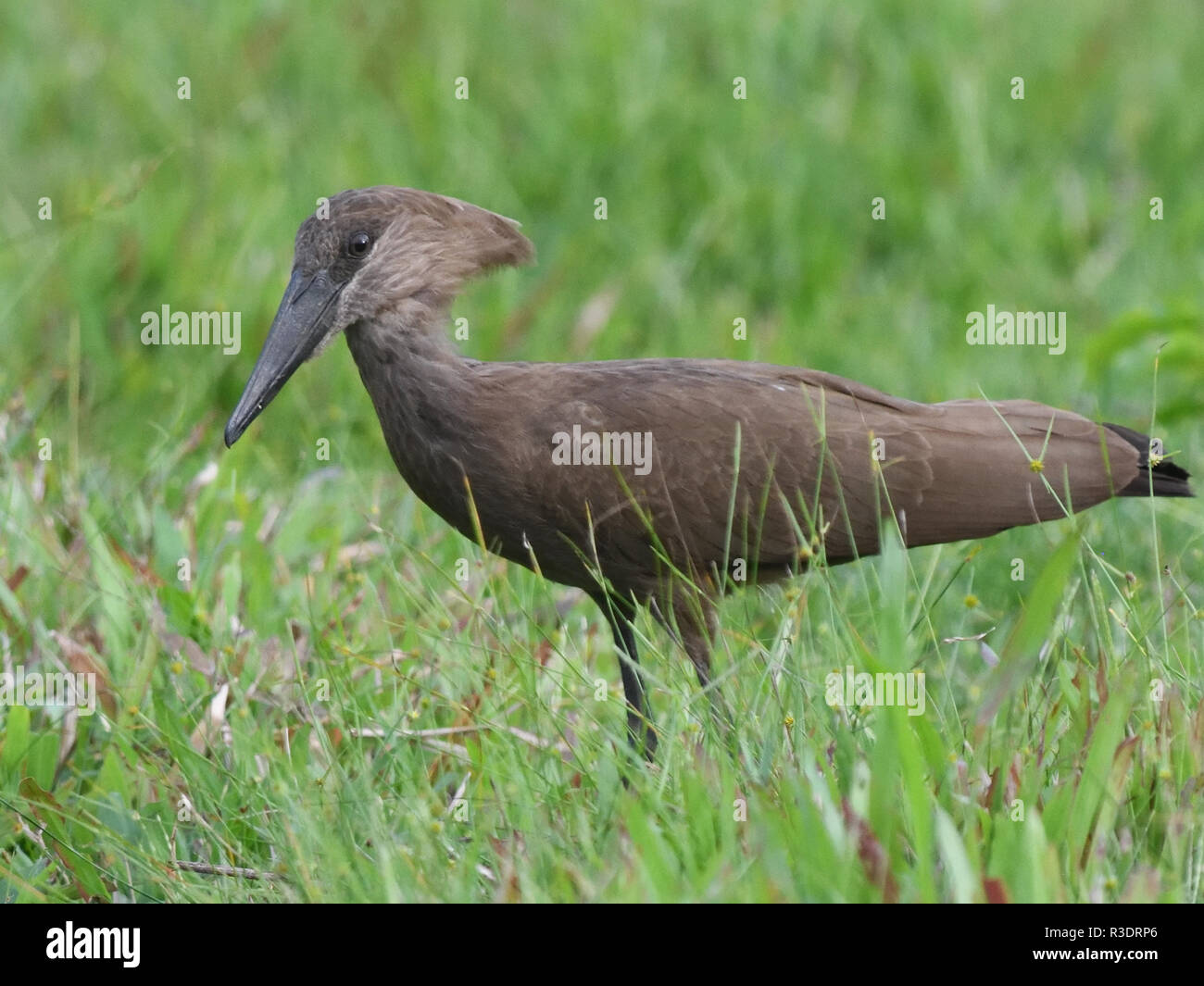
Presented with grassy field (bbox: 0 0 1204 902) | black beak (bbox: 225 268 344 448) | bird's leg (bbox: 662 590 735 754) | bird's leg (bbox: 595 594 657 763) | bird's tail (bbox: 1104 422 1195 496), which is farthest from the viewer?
bird's tail (bbox: 1104 422 1195 496)

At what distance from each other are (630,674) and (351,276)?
41.1 inches

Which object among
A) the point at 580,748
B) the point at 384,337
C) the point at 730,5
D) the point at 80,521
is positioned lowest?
the point at 580,748

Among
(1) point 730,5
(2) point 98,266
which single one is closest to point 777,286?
(1) point 730,5

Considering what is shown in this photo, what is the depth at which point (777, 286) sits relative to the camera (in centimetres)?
720

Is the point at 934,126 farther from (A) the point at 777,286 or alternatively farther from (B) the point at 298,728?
(B) the point at 298,728

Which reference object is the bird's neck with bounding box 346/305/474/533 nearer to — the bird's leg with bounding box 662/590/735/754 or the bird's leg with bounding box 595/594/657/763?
the bird's leg with bounding box 595/594/657/763

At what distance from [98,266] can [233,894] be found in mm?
3602

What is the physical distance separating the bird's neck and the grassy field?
217 mm

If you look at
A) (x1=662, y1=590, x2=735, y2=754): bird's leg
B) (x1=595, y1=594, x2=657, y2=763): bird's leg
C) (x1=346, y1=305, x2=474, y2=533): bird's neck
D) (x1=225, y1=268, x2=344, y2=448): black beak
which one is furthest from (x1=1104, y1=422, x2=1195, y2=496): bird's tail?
(x1=225, y1=268, x2=344, y2=448): black beak

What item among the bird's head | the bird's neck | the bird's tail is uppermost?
the bird's head

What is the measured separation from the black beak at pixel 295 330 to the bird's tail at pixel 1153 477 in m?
1.80

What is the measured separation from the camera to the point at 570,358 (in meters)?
6.29

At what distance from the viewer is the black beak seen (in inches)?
143

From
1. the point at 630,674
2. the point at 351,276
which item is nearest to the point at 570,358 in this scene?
the point at 351,276
